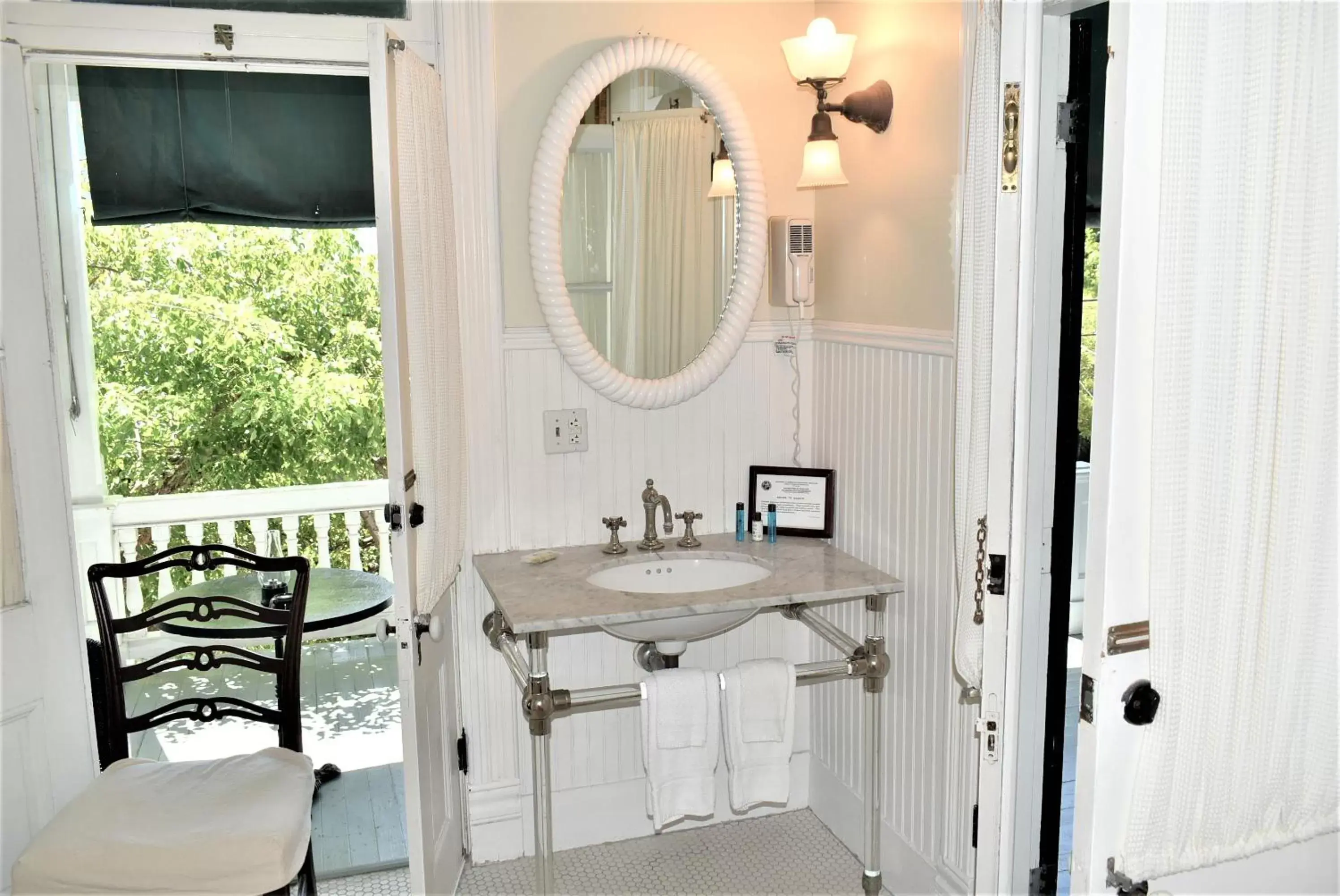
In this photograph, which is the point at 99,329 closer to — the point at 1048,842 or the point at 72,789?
the point at 72,789

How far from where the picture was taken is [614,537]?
272 centimetres

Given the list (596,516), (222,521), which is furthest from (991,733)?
(222,521)

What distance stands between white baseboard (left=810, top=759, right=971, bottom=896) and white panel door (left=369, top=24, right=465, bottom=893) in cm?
105

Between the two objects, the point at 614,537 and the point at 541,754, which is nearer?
the point at 541,754

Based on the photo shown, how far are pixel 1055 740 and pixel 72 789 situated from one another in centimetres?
220

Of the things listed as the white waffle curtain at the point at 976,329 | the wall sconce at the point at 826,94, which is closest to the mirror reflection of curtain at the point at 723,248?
the wall sconce at the point at 826,94

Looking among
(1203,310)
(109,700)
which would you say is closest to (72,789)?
(109,700)

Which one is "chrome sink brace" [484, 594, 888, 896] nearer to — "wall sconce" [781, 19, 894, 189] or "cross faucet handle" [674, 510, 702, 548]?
"cross faucet handle" [674, 510, 702, 548]

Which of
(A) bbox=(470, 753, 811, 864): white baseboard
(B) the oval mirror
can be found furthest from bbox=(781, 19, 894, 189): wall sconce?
(A) bbox=(470, 753, 811, 864): white baseboard

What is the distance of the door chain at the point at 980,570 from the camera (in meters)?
1.80

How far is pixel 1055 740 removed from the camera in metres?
2.07

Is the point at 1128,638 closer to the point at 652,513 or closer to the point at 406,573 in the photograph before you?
the point at 406,573

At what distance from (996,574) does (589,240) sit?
1.45 metres

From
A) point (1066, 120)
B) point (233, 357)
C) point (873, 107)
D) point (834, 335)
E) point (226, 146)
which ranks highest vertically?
point (226, 146)
